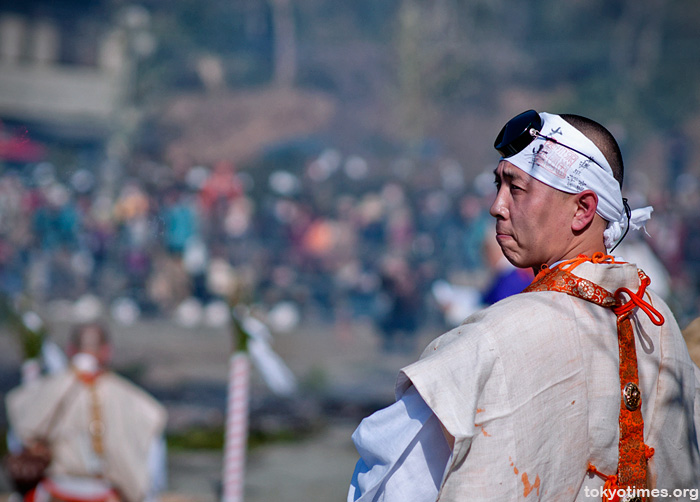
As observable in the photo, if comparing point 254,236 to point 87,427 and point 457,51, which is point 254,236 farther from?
point 87,427

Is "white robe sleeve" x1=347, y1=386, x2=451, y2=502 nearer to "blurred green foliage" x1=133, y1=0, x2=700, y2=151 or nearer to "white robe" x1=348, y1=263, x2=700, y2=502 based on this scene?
"white robe" x1=348, y1=263, x2=700, y2=502

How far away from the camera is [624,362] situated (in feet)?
5.11

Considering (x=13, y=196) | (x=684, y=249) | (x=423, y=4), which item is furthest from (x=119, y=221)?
(x=684, y=249)

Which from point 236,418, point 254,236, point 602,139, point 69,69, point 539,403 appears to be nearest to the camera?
point 539,403

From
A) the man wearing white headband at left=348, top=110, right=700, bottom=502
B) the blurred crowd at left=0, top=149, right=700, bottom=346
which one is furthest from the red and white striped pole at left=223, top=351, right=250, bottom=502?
the blurred crowd at left=0, top=149, right=700, bottom=346

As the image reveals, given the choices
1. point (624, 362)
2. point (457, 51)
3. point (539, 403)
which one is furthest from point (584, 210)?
point (457, 51)

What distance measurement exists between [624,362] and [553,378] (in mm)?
195

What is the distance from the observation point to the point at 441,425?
148 cm

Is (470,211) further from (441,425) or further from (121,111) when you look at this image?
(441,425)

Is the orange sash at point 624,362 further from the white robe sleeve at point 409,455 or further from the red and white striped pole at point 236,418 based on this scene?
the red and white striped pole at point 236,418

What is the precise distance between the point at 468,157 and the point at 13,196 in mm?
9397

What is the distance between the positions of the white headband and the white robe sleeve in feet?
1.89

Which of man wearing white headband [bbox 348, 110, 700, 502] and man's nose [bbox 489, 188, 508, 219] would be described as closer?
man wearing white headband [bbox 348, 110, 700, 502]

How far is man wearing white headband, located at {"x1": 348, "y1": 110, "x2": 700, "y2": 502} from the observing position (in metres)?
1.43
